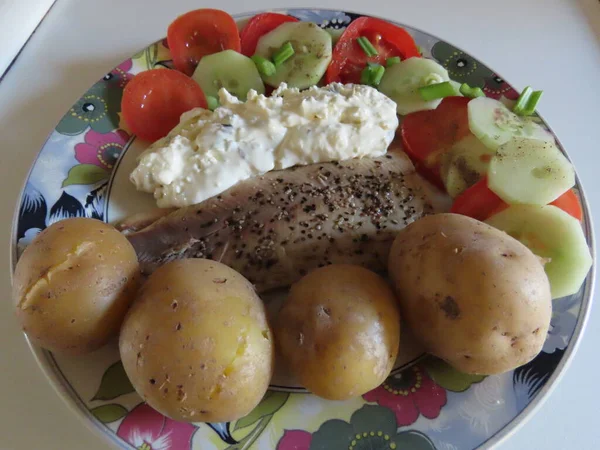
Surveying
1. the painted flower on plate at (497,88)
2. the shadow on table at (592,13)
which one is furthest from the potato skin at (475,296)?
the shadow on table at (592,13)

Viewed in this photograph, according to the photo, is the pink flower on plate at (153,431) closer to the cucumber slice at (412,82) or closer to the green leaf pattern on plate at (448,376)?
the green leaf pattern on plate at (448,376)

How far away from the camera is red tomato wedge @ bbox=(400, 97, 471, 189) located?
1.39 meters

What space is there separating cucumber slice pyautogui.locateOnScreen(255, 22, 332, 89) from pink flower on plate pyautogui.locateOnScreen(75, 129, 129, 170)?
47cm

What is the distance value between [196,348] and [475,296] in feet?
1.57

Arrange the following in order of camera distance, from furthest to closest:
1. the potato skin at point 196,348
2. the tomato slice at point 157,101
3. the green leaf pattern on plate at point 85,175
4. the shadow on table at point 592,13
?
the shadow on table at point 592,13
the tomato slice at point 157,101
the green leaf pattern on plate at point 85,175
the potato skin at point 196,348

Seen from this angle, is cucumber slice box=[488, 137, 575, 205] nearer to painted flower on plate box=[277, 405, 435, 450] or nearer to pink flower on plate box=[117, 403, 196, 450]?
painted flower on plate box=[277, 405, 435, 450]

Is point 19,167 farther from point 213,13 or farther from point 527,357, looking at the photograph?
point 527,357

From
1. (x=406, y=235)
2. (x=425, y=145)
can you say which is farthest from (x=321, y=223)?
(x=425, y=145)

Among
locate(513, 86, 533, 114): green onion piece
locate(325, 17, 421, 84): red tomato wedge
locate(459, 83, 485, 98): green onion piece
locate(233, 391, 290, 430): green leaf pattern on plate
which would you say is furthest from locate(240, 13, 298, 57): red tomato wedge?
locate(233, 391, 290, 430): green leaf pattern on plate

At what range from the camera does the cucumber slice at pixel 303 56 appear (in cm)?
150

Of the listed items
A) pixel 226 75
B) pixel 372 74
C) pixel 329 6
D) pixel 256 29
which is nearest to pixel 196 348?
pixel 226 75

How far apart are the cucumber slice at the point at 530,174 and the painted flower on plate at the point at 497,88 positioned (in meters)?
0.33

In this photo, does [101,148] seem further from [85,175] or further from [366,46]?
[366,46]

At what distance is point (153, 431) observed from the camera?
93cm
